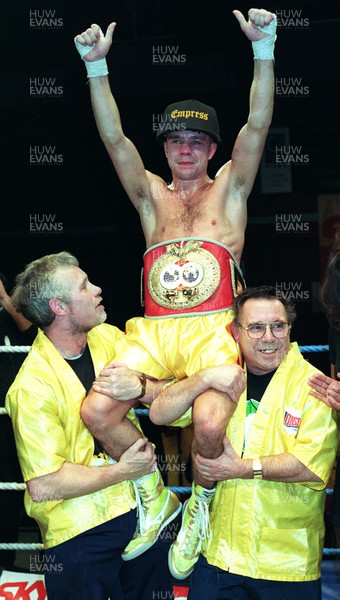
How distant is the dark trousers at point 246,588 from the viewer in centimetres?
233

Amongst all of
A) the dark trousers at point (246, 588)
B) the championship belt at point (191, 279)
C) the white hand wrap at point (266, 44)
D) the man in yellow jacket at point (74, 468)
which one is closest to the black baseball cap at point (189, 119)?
the white hand wrap at point (266, 44)

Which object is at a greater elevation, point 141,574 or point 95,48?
point 95,48

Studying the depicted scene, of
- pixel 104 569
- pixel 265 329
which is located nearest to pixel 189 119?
pixel 265 329

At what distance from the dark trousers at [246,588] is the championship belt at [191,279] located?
0.80m

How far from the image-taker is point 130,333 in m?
2.72

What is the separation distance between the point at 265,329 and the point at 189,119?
0.78m

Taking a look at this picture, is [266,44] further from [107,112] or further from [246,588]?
[246,588]

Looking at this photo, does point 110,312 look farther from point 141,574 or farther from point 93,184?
point 141,574

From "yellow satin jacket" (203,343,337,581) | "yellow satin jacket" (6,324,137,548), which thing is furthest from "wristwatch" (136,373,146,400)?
"yellow satin jacket" (203,343,337,581)

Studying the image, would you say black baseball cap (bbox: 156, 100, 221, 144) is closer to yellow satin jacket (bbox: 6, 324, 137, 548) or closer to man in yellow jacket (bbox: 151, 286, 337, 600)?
man in yellow jacket (bbox: 151, 286, 337, 600)

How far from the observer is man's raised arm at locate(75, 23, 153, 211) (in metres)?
2.74

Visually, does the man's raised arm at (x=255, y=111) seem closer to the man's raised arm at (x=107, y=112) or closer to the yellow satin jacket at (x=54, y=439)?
the man's raised arm at (x=107, y=112)

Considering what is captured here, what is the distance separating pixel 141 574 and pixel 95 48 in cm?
168

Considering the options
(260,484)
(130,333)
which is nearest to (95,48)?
(130,333)
